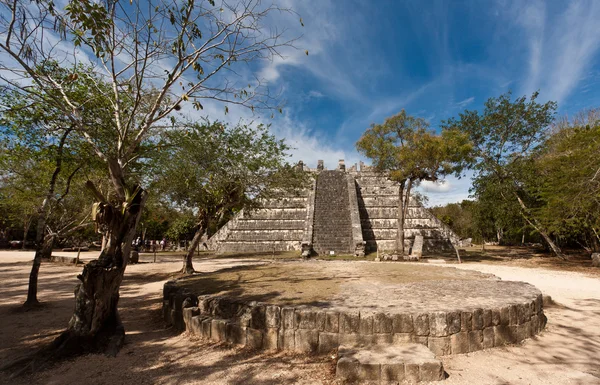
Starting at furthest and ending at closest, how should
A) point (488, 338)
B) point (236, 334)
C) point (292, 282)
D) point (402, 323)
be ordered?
point (292, 282) < point (236, 334) < point (488, 338) < point (402, 323)

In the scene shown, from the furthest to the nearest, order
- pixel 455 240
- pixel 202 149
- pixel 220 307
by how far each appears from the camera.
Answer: pixel 455 240 → pixel 202 149 → pixel 220 307

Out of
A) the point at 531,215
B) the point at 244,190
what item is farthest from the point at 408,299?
the point at 531,215

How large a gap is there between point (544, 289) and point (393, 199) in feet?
51.7

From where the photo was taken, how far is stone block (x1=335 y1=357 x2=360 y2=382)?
3.50 meters

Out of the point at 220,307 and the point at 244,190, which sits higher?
the point at 244,190

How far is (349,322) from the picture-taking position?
433cm

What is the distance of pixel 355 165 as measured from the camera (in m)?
29.7

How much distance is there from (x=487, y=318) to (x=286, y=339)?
3.03 meters

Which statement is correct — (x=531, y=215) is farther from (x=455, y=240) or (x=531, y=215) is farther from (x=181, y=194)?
(x=181, y=194)

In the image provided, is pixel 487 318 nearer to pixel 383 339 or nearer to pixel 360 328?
pixel 383 339

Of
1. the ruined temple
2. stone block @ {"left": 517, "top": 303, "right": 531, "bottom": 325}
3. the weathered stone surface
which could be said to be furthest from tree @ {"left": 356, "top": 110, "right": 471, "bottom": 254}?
stone block @ {"left": 517, "top": 303, "right": 531, "bottom": 325}

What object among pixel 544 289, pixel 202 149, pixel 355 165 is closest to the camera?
pixel 202 149

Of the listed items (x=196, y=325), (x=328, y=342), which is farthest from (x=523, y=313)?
(x=196, y=325)

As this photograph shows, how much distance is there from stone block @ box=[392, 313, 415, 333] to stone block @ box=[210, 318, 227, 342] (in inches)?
103
